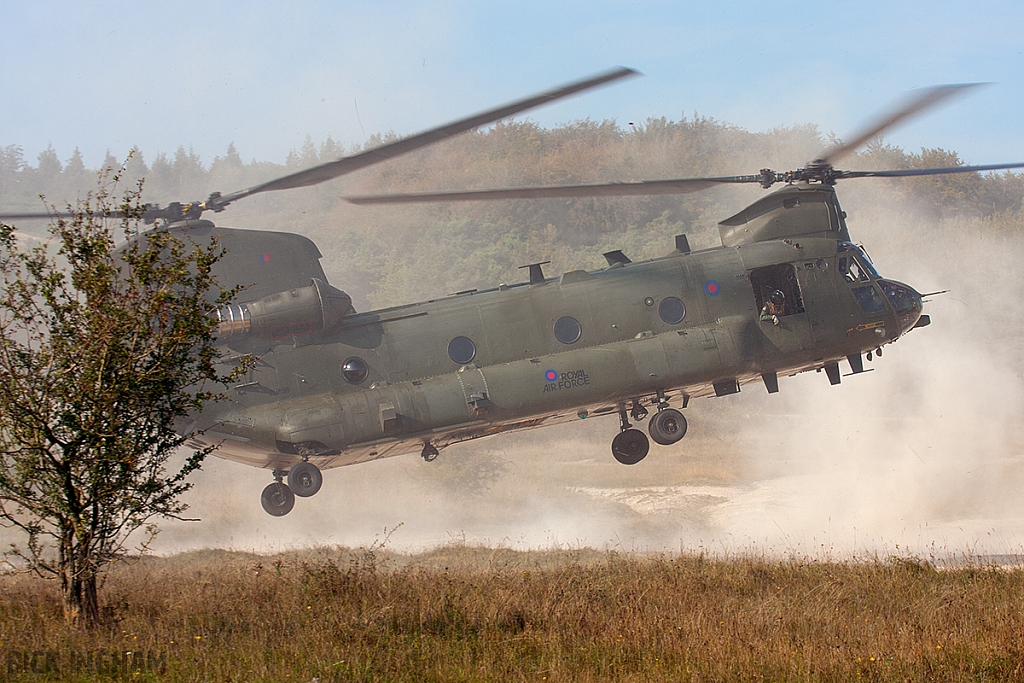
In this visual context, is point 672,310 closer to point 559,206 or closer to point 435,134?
point 435,134

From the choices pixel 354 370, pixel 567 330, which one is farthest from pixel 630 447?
pixel 354 370

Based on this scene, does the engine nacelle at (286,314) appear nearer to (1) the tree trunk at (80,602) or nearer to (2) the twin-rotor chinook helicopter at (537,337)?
(2) the twin-rotor chinook helicopter at (537,337)

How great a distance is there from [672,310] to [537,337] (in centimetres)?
216

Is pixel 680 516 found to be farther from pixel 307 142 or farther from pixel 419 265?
pixel 307 142

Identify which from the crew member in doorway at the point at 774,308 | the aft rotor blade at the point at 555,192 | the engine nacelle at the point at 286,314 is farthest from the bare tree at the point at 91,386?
the crew member in doorway at the point at 774,308

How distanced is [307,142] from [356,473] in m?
44.3

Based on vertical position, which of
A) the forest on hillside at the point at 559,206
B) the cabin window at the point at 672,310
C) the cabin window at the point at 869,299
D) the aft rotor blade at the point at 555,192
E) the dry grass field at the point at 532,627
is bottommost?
the dry grass field at the point at 532,627

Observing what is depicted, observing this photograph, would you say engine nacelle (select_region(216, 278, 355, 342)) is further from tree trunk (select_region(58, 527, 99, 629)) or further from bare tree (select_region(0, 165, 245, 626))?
tree trunk (select_region(58, 527, 99, 629))

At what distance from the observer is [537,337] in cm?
1404

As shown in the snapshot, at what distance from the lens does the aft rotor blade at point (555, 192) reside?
12.0 metres

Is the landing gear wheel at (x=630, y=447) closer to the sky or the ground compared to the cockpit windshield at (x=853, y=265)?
closer to the ground

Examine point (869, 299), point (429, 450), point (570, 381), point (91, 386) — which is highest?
point (91, 386)

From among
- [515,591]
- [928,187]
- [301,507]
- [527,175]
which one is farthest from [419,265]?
[515,591]

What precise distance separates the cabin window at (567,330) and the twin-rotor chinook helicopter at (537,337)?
0.9 inches
